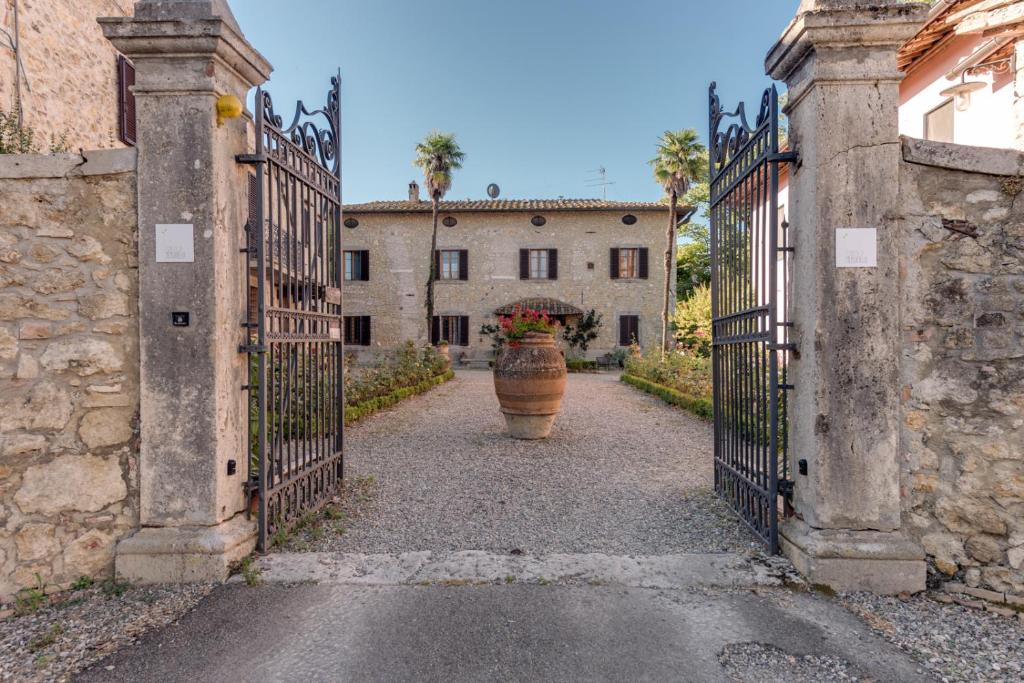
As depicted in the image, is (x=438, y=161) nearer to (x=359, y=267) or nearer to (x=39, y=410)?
(x=359, y=267)

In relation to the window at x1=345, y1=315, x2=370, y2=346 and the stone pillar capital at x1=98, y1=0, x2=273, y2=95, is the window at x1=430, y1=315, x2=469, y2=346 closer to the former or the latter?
the window at x1=345, y1=315, x2=370, y2=346

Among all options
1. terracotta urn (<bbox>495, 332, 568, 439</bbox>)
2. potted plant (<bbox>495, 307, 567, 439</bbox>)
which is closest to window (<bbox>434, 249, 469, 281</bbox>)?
potted plant (<bbox>495, 307, 567, 439</bbox>)

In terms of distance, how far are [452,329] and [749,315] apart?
63.1 ft

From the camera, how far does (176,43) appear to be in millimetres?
2703

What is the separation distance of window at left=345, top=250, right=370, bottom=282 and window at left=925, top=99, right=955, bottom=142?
18.7m

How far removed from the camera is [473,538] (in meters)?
3.37

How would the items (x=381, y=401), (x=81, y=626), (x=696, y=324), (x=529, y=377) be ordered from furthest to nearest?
1. (x=696, y=324)
2. (x=381, y=401)
3. (x=529, y=377)
4. (x=81, y=626)

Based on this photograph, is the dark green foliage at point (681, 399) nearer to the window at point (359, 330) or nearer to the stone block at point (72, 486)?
the stone block at point (72, 486)

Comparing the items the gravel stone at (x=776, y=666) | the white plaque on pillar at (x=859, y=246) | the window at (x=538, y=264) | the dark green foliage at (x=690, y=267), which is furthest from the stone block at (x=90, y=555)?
the dark green foliage at (x=690, y=267)

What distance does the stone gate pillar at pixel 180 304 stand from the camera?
2738mm

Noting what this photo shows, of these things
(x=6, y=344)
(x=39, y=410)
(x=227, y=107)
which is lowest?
(x=39, y=410)

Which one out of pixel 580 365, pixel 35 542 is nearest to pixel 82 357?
pixel 35 542

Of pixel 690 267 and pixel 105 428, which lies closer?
pixel 105 428

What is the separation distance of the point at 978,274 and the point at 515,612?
2.83 meters
